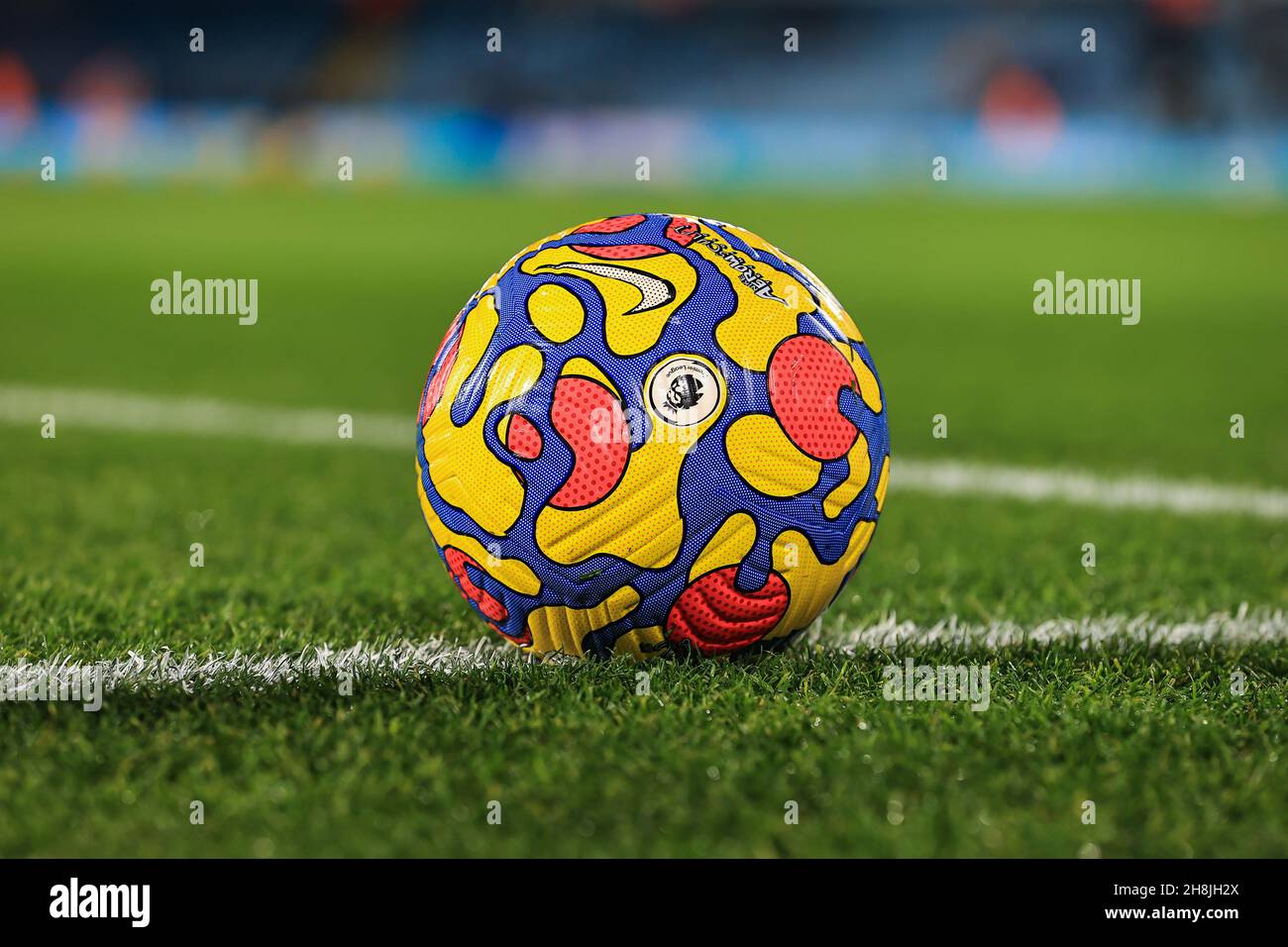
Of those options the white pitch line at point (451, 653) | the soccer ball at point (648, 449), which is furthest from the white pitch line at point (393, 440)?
the soccer ball at point (648, 449)

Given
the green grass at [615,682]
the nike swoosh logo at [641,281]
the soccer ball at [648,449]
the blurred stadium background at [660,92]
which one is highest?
the blurred stadium background at [660,92]

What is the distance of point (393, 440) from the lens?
6.52 metres

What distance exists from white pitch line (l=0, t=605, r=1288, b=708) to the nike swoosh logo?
842 mm

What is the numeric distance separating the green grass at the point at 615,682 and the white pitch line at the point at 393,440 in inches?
7.8

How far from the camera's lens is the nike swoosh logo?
2979 millimetres

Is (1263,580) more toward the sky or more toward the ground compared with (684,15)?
more toward the ground

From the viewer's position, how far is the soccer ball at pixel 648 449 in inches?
115

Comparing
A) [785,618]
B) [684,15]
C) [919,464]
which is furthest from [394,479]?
[684,15]

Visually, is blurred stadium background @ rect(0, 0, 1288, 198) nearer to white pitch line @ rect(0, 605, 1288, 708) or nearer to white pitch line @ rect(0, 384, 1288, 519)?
white pitch line @ rect(0, 384, 1288, 519)

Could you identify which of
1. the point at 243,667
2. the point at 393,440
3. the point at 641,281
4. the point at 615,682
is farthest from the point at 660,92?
the point at 615,682

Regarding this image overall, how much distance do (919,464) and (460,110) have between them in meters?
31.3

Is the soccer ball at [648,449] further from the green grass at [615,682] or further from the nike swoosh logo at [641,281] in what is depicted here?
the green grass at [615,682]

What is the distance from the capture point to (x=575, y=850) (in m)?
2.24
